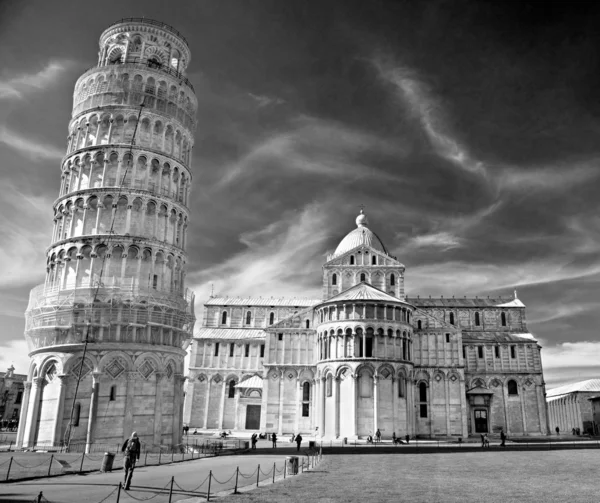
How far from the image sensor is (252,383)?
69.6m

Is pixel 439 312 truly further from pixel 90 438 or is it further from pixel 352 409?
pixel 90 438

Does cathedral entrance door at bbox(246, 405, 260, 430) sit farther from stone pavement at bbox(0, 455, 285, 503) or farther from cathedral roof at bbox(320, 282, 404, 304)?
stone pavement at bbox(0, 455, 285, 503)

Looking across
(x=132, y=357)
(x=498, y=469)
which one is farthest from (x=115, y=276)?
(x=498, y=469)

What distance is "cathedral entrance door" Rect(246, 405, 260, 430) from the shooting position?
6969 cm

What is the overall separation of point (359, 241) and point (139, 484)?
5449 centimetres

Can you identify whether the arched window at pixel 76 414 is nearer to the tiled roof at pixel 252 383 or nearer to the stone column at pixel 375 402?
the stone column at pixel 375 402

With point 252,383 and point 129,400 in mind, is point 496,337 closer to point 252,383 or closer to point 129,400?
point 252,383

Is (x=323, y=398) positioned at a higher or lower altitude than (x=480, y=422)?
higher

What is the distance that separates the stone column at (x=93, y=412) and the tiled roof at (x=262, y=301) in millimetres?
47538

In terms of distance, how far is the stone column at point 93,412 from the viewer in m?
34.1

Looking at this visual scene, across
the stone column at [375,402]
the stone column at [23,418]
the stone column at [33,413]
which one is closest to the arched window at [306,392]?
the stone column at [375,402]

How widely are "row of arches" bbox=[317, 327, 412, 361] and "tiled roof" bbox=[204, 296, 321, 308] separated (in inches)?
966

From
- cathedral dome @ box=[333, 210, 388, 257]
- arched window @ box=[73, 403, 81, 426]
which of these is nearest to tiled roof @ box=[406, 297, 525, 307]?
cathedral dome @ box=[333, 210, 388, 257]

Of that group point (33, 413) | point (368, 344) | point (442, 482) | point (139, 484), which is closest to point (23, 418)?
point (33, 413)
